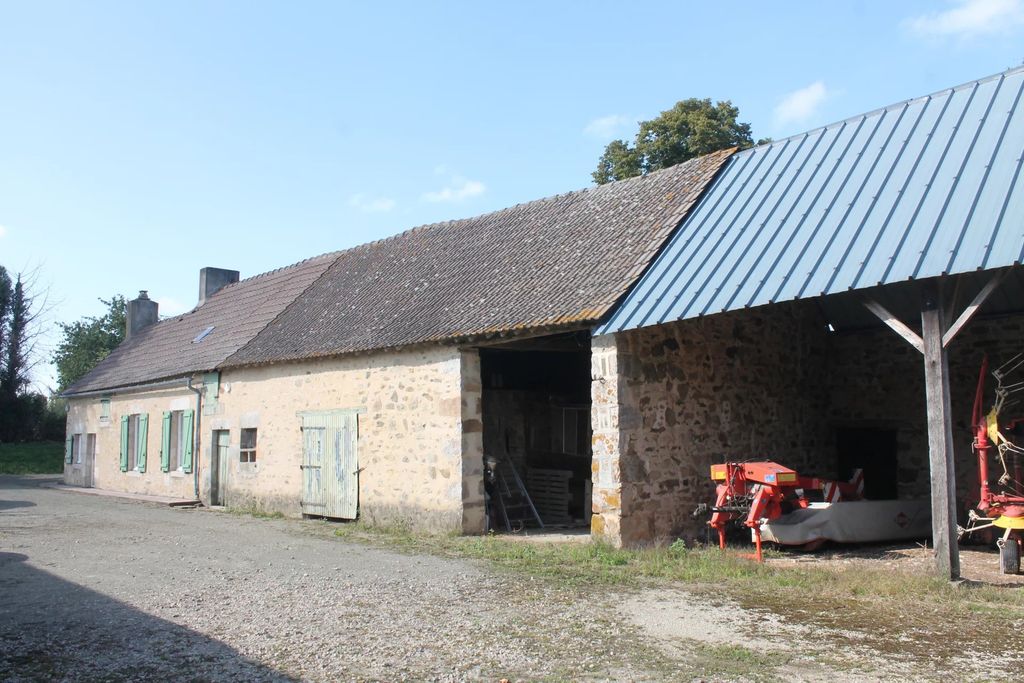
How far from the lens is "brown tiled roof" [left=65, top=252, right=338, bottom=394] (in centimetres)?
1750

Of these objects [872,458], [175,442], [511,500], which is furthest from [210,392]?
[872,458]

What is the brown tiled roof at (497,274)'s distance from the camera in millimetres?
10758

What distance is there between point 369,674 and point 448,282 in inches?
362

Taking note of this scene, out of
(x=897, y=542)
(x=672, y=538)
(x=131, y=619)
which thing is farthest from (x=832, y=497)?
(x=131, y=619)

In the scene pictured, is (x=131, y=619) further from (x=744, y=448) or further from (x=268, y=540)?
(x=744, y=448)

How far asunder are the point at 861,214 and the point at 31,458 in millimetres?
29082

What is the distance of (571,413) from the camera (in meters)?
14.0

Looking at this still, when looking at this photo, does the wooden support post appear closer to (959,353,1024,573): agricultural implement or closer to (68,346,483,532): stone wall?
(959,353,1024,573): agricultural implement

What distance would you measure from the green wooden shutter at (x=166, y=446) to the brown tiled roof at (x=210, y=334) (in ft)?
3.14

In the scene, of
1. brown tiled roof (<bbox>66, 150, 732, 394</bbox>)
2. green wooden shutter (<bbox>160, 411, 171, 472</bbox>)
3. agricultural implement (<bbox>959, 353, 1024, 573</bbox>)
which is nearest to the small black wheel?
agricultural implement (<bbox>959, 353, 1024, 573</bbox>)

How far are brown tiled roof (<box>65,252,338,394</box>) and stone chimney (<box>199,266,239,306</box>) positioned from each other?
1.31ft

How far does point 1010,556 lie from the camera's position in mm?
7902

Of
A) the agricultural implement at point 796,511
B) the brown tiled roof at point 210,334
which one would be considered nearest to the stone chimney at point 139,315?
the brown tiled roof at point 210,334

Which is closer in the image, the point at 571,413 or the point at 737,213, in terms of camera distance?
the point at 737,213
